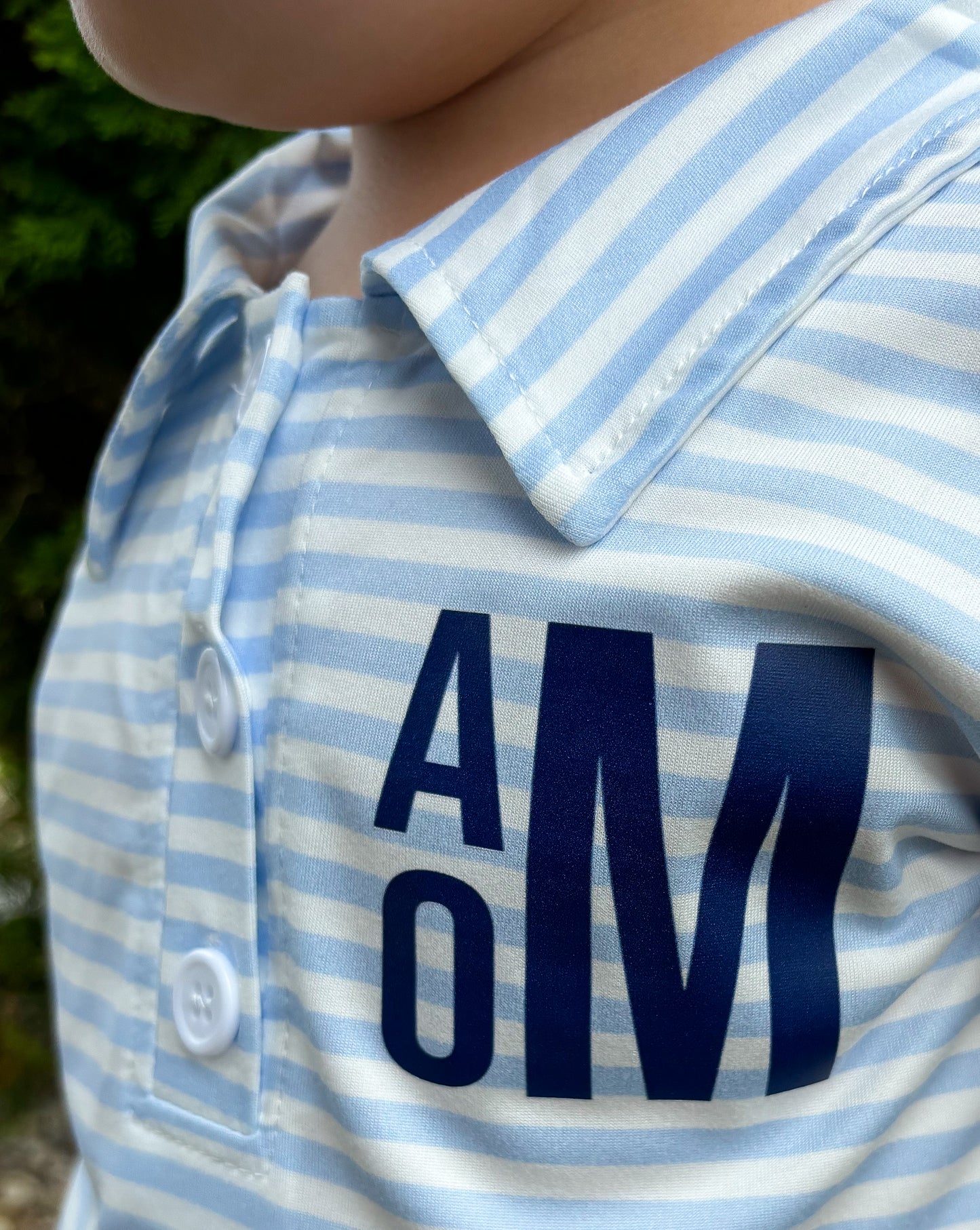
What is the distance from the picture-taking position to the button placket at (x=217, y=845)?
0.48m

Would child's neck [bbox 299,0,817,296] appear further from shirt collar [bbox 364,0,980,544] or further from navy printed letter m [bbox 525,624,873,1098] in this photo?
navy printed letter m [bbox 525,624,873,1098]

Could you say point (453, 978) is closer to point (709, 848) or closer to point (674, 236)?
point (709, 848)

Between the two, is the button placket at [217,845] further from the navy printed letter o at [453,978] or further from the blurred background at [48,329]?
the blurred background at [48,329]

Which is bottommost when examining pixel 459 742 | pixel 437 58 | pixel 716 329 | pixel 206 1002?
pixel 206 1002

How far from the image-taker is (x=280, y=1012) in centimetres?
47

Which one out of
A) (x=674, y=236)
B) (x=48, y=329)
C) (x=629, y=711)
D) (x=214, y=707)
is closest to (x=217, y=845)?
(x=214, y=707)

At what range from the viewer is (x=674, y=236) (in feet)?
1.41

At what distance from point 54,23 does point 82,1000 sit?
31.8 inches

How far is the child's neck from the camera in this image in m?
0.47

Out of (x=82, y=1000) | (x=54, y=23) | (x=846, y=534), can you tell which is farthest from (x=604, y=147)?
(x=54, y=23)

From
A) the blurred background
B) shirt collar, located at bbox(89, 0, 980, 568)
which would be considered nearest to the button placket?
shirt collar, located at bbox(89, 0, 980, 568)

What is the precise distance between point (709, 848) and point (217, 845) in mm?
210

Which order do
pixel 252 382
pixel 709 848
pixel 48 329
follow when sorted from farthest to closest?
pixel 48 329 < pixel 252 382 < pixel 709 848

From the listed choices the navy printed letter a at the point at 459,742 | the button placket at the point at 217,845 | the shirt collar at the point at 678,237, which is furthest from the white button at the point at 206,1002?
the shirt collar at the point at 678,237
